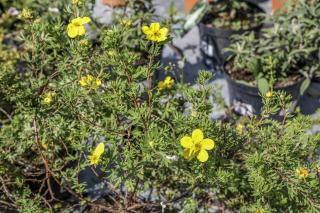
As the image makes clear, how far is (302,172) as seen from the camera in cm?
160

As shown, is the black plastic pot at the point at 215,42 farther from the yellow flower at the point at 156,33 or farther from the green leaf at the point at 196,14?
the yellow flower at the point at 156,33

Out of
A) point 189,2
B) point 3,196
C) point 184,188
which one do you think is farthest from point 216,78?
point 3,196

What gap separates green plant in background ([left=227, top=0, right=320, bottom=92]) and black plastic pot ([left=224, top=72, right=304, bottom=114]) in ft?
0.15

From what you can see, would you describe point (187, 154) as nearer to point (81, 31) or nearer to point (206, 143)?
point (206, 143)

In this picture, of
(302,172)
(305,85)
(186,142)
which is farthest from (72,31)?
(305,85)

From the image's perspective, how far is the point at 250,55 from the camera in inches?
115

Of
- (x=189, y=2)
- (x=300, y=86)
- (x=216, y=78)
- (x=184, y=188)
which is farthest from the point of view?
(x=189, y=2)

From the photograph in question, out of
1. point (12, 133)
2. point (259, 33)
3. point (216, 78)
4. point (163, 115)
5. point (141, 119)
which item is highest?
point (141, 119)

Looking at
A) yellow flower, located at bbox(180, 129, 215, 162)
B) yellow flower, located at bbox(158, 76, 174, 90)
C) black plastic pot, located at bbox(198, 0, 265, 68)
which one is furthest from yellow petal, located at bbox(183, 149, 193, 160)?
black plastic pot, located at bbox(198, 0, 265, 68)

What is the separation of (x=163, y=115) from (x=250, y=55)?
1.24 m

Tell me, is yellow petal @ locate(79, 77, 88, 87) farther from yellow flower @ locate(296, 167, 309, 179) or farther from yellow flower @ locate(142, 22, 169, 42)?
yellow flower @ locate(296, 167, 309, 179)

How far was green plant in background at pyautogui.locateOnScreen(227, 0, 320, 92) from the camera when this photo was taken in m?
2.85

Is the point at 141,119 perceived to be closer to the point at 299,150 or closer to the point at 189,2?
the point at 299,150

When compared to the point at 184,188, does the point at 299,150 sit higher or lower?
higher
